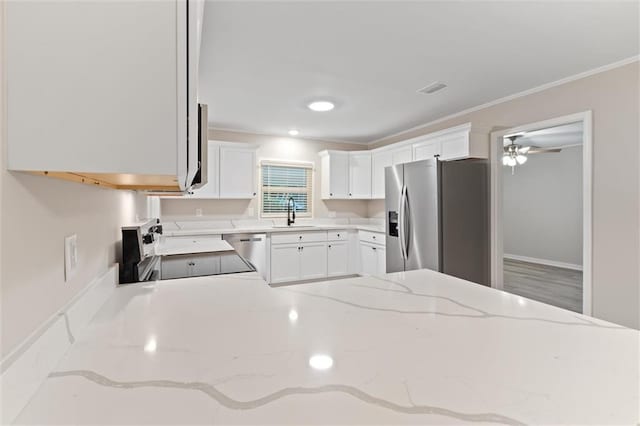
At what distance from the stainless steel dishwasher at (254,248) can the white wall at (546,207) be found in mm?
5728

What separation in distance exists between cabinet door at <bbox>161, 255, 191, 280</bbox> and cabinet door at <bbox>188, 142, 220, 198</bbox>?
7.38 ft

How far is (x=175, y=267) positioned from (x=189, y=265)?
0.24 ft

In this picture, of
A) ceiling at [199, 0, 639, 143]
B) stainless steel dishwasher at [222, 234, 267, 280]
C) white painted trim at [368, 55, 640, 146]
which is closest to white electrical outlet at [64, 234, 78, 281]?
ceiling at [199, 0, 639, 143]

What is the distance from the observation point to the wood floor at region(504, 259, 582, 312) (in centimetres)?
394

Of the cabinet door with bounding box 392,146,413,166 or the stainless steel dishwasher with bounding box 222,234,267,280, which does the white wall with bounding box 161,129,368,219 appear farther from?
the cabinet door with bounding box 392,146,413,166

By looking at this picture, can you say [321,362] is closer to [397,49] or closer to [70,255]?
[70,255]

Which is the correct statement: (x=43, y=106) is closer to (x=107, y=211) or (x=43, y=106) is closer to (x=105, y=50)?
(x=105, y=50)

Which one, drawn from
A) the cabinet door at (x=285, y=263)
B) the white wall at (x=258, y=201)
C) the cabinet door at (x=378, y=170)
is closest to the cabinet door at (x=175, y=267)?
the cabinet door at (x=285, y=263)

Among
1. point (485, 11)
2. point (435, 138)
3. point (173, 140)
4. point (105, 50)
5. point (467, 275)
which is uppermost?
point (485, 11)

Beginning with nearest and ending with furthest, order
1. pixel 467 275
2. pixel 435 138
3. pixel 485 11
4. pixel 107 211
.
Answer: pixel 107 211 < pixel 485 11 < pixel 467 275 < pixel 435 138

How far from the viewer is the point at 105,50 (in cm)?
56

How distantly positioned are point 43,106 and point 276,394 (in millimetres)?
632

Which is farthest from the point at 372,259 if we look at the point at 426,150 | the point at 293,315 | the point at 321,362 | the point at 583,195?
the point at 321,362

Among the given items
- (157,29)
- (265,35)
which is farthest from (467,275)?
(157,29)
